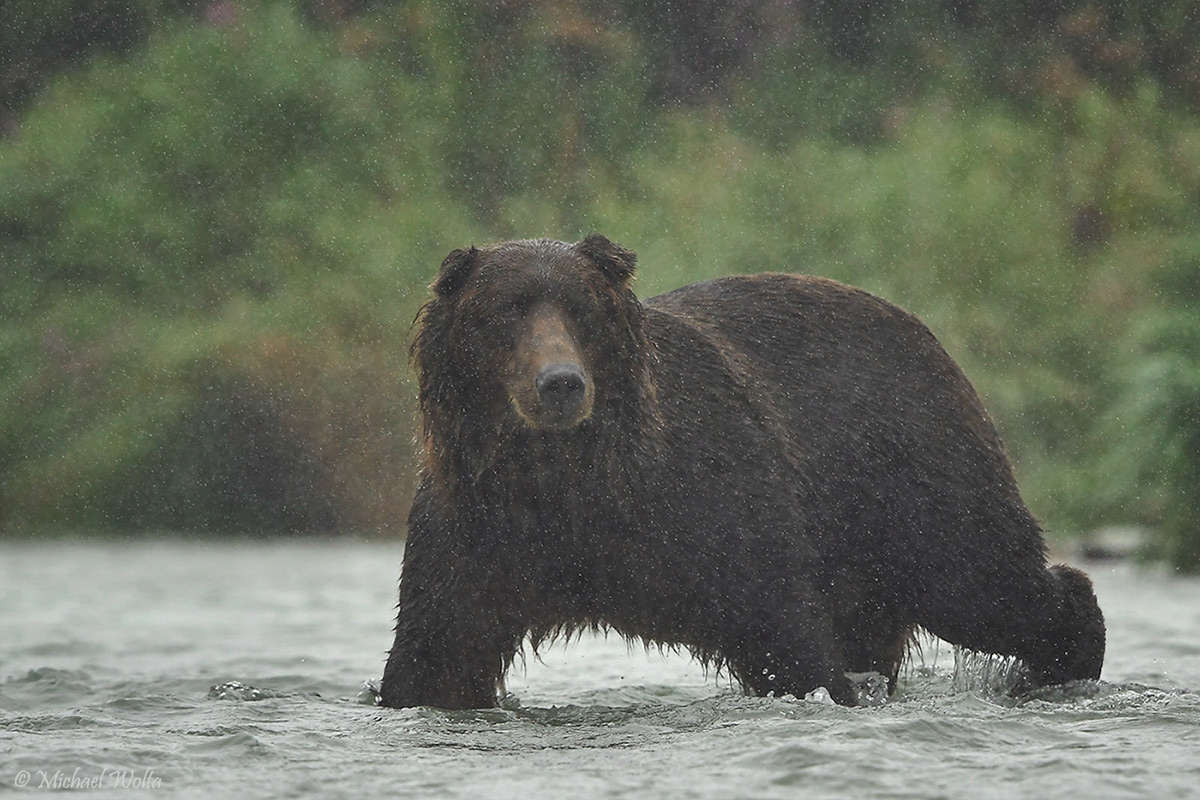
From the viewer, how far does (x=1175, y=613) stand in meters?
9.14

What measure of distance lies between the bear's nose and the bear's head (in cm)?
11

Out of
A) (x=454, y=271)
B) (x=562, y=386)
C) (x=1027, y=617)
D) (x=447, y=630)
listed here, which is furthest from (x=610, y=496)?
(x=1027, y=617)

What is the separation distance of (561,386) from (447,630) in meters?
0.90

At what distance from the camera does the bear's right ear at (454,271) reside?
196 inches

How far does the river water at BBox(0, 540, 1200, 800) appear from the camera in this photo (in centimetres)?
412

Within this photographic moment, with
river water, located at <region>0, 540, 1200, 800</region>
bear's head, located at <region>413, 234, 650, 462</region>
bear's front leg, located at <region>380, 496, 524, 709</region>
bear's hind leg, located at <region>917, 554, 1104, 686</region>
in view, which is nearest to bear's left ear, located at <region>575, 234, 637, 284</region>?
bear's head, located at <region>413, 234, 650, 462</region>

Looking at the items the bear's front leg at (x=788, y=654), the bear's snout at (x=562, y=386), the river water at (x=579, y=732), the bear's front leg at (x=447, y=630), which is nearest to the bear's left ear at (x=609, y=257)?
the bear's snout at (x=562, y=386)

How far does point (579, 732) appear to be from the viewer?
506 centimetres

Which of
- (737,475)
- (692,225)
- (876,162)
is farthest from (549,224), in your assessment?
(737,475)

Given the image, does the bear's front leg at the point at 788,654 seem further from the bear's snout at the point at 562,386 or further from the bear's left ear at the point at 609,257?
the bear's left ear at the point at 609,257

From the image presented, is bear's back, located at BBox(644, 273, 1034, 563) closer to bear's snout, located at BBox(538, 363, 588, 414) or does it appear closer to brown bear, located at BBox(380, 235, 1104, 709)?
brown bear, located at BBox(380, 235, 1104, 709)

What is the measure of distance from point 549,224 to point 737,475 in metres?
16.8

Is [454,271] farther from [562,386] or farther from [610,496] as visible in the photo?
[610,496]

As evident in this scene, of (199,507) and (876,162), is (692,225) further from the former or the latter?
(199,507)
